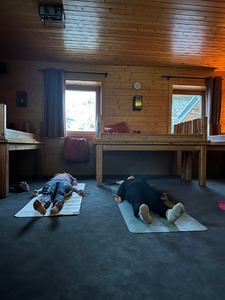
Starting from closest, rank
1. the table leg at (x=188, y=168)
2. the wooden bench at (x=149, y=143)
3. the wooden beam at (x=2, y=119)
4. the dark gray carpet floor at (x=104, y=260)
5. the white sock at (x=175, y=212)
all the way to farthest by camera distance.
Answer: the dark gray carpet floor at (x=104, y=260)
the white sock at (x=175, y=212)
the wooden beam at (x=2, y=119)
the wooden bench at (x=149, y=143)
the table leg at (x=188, y=168)

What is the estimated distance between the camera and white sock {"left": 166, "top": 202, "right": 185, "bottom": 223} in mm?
1429

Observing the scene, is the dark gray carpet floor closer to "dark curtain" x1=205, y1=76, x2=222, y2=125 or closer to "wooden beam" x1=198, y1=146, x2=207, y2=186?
"wooden beam" x1=198, y1=146, x2=207, y2=186

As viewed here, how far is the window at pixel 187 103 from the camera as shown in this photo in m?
4.72

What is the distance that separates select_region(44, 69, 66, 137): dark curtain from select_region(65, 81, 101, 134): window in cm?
37

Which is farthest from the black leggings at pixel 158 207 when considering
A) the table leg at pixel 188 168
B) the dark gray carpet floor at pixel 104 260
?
the table leg at pixel 188 168

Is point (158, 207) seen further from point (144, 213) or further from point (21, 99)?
point (21, 99)

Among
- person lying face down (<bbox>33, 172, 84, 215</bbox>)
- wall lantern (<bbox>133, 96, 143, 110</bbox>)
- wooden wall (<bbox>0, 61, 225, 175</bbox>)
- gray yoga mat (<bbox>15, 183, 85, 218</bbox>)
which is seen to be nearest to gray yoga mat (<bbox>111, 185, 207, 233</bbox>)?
gray yoga mat (<bbox>15, 183, 85, 218</bbox>)

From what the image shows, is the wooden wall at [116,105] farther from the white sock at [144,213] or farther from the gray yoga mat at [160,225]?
the white sock at [144,213]

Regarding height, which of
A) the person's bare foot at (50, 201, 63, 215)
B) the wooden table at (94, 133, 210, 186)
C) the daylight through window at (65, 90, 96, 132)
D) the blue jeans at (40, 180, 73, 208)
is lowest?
the person's bare foot at (50, 201, 63, 215)

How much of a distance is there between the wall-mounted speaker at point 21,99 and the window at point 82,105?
0.88 meters

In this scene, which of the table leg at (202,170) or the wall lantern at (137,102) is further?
the wall lantern at (137,102)

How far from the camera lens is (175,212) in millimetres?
1469

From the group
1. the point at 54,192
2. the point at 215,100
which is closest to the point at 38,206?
the point at 54,192

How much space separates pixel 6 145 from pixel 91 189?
1.28 m
